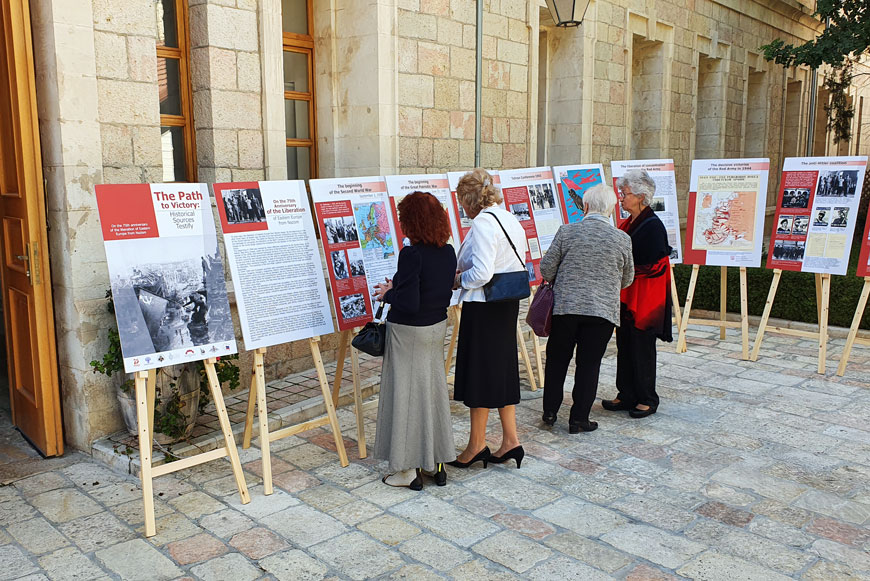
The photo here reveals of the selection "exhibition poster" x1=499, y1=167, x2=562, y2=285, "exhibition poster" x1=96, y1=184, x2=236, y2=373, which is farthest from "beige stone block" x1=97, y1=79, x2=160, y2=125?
"exhibition poster" x1=499, y1=167, x2=562, y2=285

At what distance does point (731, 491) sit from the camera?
13.1 ft

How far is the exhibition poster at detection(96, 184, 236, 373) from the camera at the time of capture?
138 inches

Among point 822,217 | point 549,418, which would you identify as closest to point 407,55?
point 549,418

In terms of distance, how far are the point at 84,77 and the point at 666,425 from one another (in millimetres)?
4290

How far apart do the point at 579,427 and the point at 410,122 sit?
3.45 m

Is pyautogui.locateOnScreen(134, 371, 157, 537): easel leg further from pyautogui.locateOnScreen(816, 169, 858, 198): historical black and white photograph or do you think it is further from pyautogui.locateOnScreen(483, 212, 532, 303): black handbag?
pyautogui.locateOnScreen(816, 169, 858, 198): historical black and white photograph

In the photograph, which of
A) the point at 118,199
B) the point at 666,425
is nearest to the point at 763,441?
the point at 666,425

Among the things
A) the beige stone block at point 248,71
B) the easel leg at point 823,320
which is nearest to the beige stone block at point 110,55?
the beige stone block at point 248,71

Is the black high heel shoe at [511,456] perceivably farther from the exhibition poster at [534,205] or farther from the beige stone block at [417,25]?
the beige stone block at [417,25]

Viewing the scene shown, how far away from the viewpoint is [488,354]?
13.5 ft

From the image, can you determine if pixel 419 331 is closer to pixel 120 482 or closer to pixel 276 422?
pixel 276 422

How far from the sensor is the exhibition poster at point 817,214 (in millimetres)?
6191

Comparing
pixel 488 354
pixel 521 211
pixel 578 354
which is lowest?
pixel 578 354

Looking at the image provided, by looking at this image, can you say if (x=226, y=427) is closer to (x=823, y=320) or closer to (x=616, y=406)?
(x=616, y=406)
